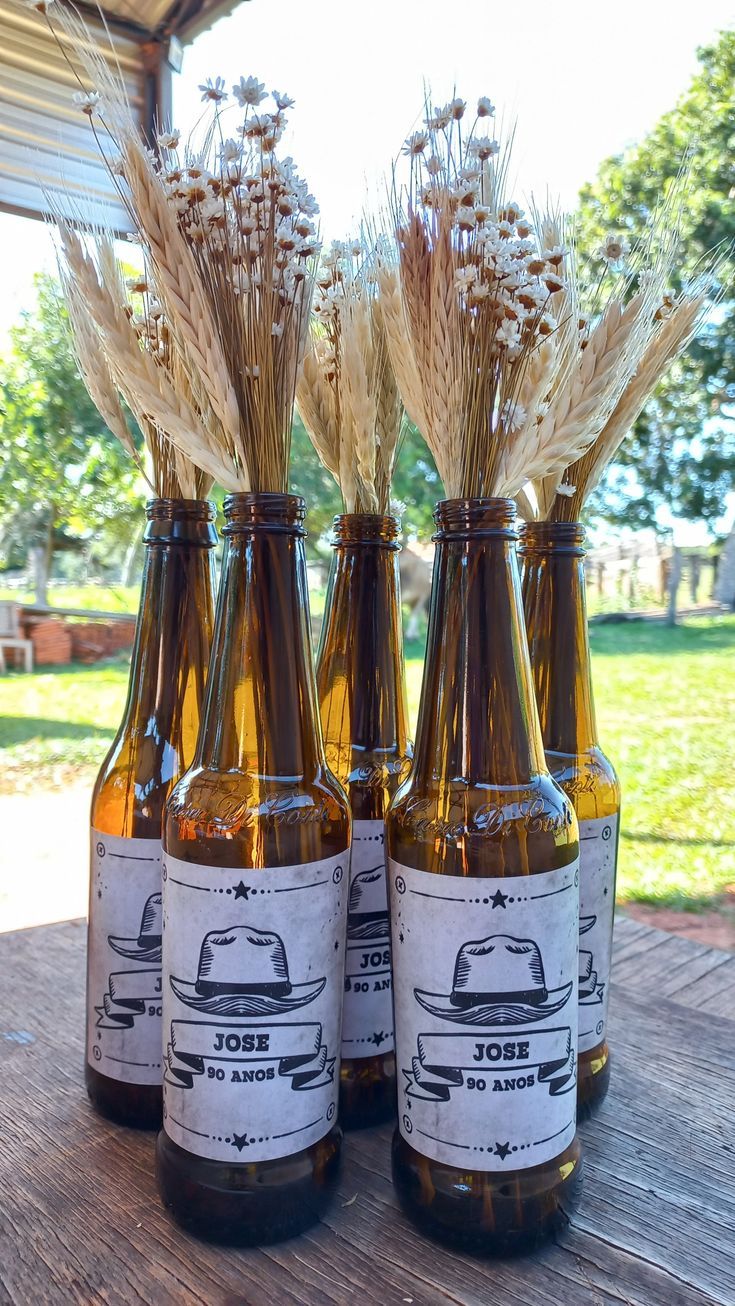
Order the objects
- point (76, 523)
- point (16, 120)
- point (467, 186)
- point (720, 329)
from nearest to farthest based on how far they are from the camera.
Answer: point (467, 186) → point (16, 120) → point (720, 329) → point (76, 523)

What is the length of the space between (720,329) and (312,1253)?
3.66 metres

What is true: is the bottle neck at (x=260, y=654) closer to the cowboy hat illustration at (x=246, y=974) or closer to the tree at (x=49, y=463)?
the cowboy hat illustration at (x=246, y=974)

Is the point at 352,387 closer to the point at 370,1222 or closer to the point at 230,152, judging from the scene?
the point at 230,152

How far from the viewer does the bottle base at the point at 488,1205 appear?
1.80ft

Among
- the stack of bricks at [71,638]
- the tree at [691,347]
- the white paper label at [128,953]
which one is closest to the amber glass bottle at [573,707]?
the white paper label at [128,953]

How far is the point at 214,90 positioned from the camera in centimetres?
55

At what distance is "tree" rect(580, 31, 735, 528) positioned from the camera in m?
3.50

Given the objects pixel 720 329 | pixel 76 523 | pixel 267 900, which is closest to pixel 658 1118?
pixel 267 900

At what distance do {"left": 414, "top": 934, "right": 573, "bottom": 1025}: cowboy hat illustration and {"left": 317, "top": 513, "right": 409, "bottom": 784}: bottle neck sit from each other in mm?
199

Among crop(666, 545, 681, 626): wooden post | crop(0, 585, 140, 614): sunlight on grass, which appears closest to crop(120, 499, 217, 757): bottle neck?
crop(0, 585, 140, 614): sunlight on grass

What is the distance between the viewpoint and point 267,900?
54cm

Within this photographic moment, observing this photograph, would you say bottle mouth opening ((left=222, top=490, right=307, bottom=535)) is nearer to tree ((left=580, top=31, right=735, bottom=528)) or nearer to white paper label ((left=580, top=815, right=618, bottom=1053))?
white paper label ((left=580, top=815, right=618, bottom=1053))

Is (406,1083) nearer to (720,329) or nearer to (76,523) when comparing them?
(720,329)

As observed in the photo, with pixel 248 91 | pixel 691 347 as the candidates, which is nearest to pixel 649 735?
pixel 691 347
